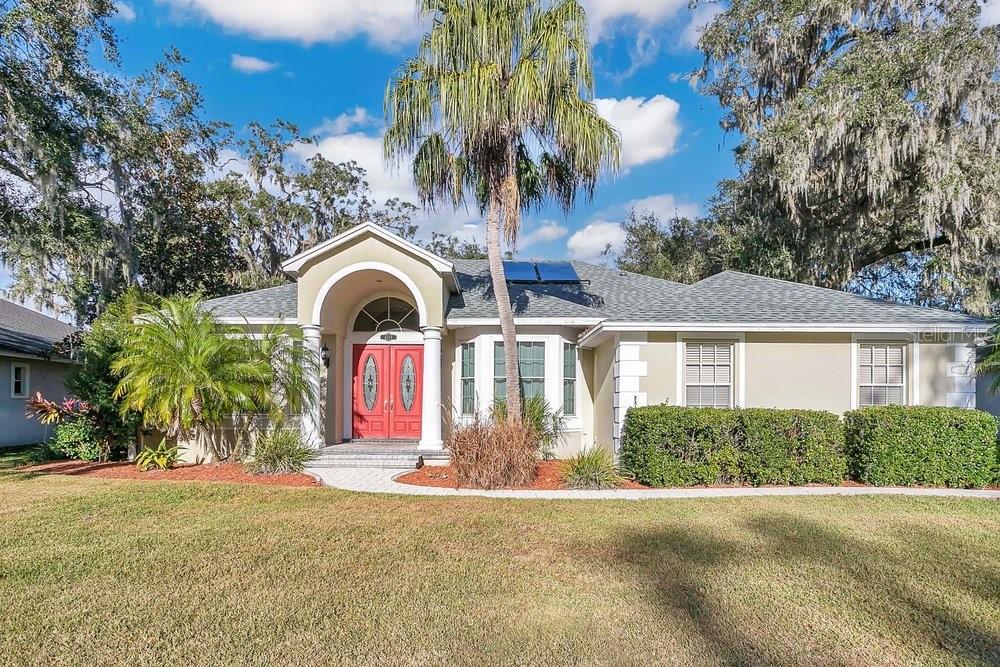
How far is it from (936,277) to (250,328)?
17.3 metres

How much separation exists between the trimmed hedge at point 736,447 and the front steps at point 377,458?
404cm

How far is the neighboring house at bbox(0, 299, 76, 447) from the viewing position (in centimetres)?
1544

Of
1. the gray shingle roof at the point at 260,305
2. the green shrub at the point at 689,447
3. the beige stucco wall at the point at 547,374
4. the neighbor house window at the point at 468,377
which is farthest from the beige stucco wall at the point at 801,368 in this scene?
the gray shingle roof at the point at 260,305

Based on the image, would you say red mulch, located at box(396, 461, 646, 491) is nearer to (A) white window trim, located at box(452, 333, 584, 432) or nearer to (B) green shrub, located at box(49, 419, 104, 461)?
(A) white window trim, located at box(452, 333, 584, 432)

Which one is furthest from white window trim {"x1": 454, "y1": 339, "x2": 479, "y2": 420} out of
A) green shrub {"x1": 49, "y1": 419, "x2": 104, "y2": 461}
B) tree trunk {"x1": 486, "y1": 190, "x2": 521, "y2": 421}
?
green shrub {"x1": 49, "y1": 419, "x2": 104, "y2": 461}

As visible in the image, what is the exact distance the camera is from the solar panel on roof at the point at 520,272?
14.7 m

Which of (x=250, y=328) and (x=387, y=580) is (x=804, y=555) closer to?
(x=387, y=580)

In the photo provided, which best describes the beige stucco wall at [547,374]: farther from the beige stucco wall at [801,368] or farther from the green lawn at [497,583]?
the green lawn at [497,583]

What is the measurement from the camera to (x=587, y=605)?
14.1 feet

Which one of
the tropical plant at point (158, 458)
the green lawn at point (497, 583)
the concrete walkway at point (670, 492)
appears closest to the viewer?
the green lawn at point (497, 583)

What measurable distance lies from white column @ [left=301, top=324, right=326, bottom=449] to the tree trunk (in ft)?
12.6

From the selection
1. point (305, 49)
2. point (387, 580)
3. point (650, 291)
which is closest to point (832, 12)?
point (650, 291)

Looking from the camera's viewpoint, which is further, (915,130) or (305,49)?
(305,49)

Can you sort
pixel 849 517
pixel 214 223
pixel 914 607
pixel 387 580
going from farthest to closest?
pixel 214 223 → pixel 849 517 → pixel 387 580 → pixel 914 607
